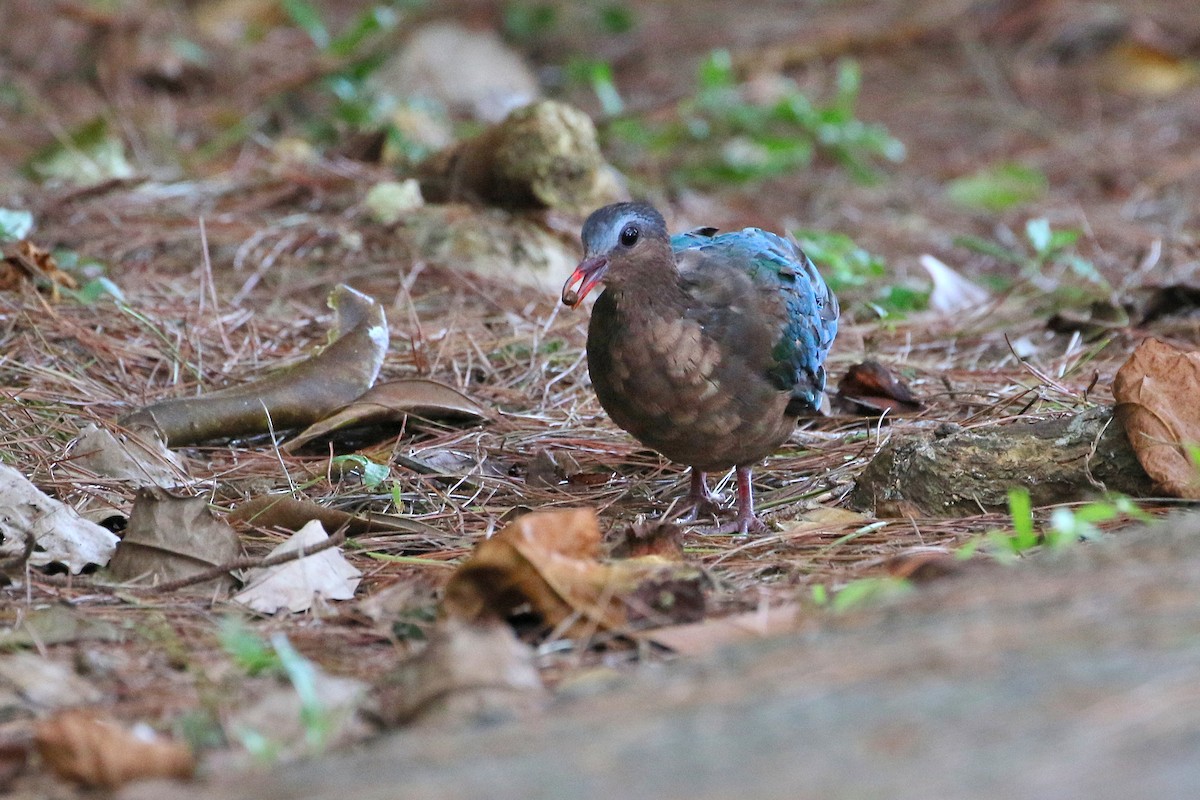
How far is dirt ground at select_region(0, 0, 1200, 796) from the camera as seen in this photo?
115 inches

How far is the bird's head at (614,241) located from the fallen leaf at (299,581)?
0.94m

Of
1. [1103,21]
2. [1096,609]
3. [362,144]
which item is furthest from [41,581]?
[1103,21]

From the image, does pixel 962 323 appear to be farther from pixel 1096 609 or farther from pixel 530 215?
pixel 1096 609

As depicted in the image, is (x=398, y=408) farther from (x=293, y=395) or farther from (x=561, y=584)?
(x=561, y=584)

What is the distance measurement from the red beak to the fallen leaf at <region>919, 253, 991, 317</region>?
2.37 meters

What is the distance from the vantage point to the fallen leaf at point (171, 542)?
300cm

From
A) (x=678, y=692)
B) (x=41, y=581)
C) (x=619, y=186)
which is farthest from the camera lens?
(x=619, y=186)

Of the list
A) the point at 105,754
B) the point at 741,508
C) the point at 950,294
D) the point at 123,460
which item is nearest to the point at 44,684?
the point at 105,754

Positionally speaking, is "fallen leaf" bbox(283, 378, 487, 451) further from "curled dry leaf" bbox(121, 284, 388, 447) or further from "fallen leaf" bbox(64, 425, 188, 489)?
"fallen leaf" bbox(64, 425, 188, 489)

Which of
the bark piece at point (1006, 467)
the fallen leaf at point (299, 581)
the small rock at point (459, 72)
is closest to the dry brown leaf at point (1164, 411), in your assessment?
the bark piece at point (1006, 467)

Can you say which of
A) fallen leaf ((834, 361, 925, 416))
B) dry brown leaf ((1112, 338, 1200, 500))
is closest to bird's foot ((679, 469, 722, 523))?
fallen leaf ((834, 361, 925, 416))

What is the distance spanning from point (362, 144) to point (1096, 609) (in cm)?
519

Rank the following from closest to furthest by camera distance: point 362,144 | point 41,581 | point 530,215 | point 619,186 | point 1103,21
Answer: point 41,581
point 530,215
point 619,186
point 362,144
point 1103,21

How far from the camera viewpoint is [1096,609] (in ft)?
6.89
